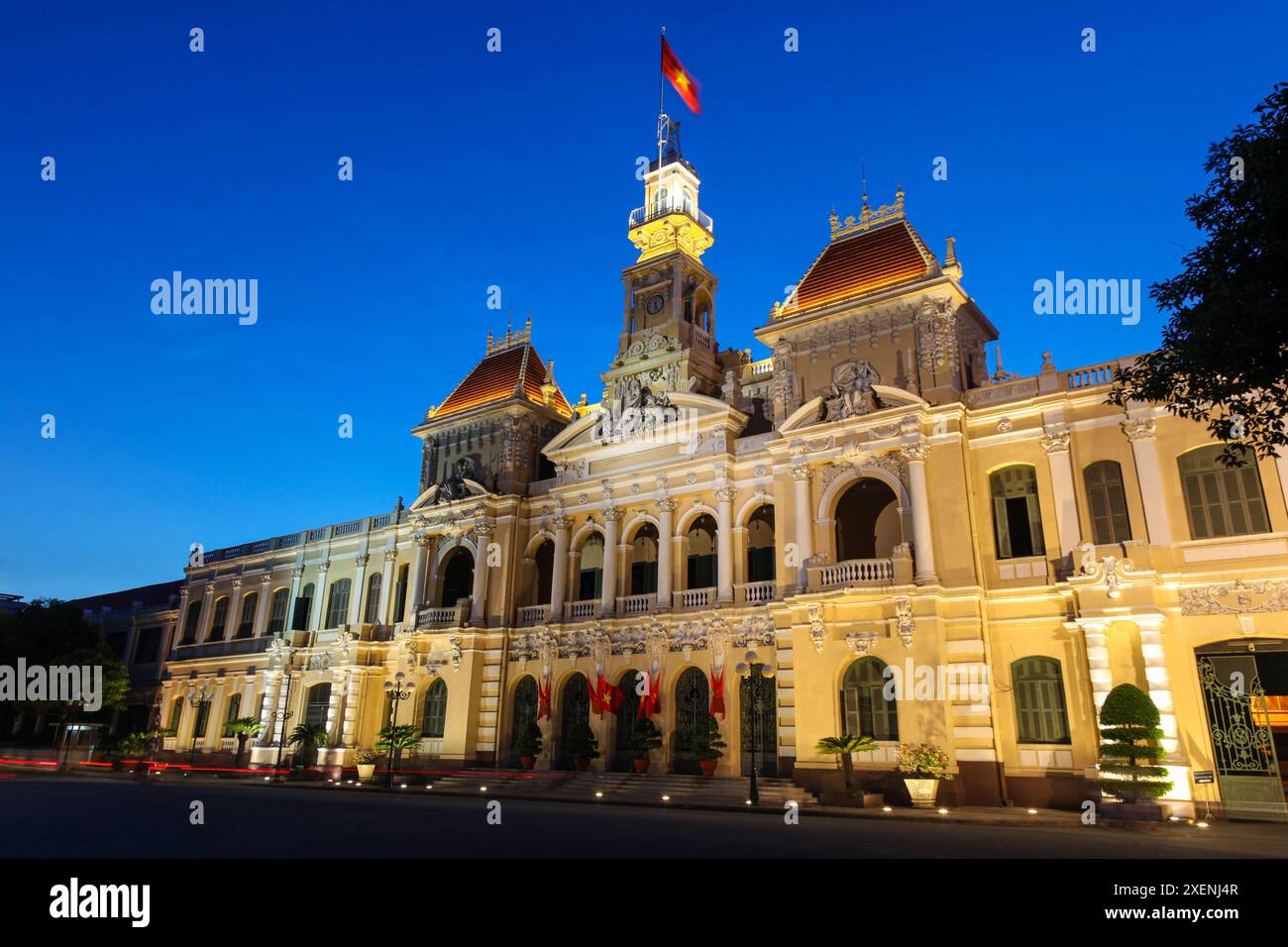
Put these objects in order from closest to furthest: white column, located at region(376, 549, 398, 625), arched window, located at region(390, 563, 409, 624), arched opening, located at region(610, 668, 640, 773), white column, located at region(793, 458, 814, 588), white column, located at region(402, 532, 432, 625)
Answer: white column, located at region(793, 458, 814, 588)
arched opening, located at region(610, 668, 640, 773)
white column, located at region(402, 532, 432, 625)
arched window, located at region(390, 563, 409, 624)
white column, located at region(376, 549, 398, 625)

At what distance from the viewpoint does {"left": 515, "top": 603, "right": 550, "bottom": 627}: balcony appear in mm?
35688

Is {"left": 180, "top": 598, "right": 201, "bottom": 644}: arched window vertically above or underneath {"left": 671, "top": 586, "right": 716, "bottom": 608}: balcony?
above

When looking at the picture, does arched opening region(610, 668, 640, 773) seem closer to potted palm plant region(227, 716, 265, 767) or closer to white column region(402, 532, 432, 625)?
white column region(402, 532, 432, 625)

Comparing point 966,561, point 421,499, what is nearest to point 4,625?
point 421,499

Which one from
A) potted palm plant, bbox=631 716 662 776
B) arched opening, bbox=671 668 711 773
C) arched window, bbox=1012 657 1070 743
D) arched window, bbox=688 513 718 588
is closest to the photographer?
arched window, bbox=1012 657 1070 743

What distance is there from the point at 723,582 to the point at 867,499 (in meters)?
5.84

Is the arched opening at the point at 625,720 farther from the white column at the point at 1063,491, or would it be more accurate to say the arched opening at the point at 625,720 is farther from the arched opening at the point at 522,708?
the white column at the point at 1063,491

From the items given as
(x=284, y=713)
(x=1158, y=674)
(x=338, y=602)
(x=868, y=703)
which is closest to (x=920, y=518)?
(x=868, y=703)

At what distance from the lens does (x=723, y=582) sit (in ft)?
101

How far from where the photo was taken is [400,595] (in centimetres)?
4212

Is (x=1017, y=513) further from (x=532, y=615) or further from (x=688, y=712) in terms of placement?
(x=532, y=615)

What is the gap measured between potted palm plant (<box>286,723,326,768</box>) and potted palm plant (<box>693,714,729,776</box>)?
60.8ft

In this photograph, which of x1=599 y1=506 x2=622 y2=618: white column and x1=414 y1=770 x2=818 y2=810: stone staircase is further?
Result: x1=599 y1=506 x2=622 y2=618: white column

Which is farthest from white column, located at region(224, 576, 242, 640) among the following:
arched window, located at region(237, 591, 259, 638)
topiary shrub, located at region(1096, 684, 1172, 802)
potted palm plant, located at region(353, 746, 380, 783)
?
topiary shrub, located at region(1096, 684, 1172, 802)
